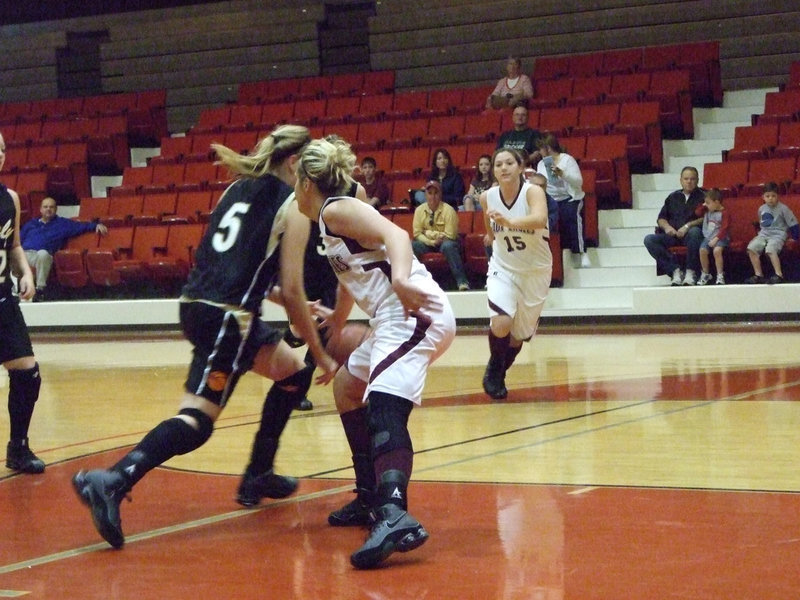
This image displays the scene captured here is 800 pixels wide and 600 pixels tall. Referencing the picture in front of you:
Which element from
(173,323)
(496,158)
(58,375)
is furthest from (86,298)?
(496,158)

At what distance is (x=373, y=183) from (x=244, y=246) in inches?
363

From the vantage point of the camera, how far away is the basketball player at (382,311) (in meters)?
3.34

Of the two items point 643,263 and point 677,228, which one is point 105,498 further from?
point 643,263

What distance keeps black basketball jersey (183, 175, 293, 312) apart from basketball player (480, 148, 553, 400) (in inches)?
115

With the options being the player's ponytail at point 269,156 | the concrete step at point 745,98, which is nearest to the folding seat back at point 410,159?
the concrete step at point 745,98

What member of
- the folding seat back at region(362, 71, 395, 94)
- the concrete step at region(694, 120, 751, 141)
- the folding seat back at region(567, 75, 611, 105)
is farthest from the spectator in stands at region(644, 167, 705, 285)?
the folding seat back at region(362, 71, 395, 94)

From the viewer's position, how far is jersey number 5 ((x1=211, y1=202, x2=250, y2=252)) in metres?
3.68

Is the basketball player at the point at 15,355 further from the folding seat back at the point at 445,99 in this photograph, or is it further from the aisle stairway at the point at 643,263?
the folding seat back at the point at 445,99

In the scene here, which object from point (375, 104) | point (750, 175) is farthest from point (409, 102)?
point (750, 175)

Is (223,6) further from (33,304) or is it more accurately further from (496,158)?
(496,158)

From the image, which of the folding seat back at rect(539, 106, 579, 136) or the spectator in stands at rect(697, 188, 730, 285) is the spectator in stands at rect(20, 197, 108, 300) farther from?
the spectator in stands at rect(697, 188, 730, 285)

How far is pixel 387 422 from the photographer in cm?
340

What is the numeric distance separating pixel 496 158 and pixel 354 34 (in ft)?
41.4

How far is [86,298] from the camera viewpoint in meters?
14.4
